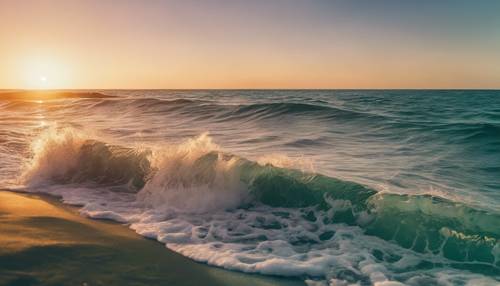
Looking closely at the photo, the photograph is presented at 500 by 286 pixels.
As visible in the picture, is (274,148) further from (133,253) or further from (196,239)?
(133,253)

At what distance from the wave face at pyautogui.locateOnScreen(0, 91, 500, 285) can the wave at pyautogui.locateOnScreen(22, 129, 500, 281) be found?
22 millimetres

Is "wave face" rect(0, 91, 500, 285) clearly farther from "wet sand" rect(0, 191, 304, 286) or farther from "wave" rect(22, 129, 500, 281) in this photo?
"wet sand" rect(0, 191, 304, 286)

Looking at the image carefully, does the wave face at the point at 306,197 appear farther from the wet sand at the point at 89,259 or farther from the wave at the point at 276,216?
the wet sand at the point at 89,259

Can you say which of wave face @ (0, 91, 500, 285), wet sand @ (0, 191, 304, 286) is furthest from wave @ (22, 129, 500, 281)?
wet sand @ (0, 191, 304, 286)

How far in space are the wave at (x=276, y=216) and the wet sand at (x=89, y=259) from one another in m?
0.28

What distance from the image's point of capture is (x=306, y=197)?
720cm

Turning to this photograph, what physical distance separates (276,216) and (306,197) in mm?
799

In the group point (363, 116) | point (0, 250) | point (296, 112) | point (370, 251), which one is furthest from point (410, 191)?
point (296, 112)

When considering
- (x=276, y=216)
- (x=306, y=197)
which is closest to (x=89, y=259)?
(x=276, y=216)

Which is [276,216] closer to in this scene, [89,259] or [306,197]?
[306,197]

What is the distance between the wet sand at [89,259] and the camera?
158 inches

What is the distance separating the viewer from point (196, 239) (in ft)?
18.2

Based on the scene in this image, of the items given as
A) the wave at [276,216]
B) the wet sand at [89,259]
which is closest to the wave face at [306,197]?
the wave at [276,216]

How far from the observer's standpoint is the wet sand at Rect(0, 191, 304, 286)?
4.01 meters
